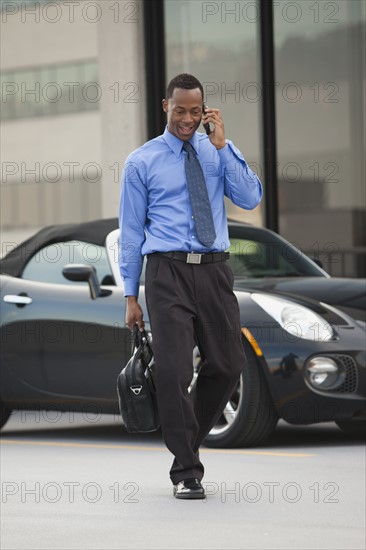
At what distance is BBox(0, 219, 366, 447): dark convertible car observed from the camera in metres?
8.47

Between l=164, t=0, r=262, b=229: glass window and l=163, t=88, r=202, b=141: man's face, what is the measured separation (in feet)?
28.2

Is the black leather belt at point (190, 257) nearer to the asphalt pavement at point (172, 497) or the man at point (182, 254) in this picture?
the man at point (182, 254)

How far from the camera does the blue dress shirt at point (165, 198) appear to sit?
6441 millimetres

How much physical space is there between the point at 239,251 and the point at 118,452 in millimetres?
1719

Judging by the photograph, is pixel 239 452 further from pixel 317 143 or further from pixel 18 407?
pixel 317 143

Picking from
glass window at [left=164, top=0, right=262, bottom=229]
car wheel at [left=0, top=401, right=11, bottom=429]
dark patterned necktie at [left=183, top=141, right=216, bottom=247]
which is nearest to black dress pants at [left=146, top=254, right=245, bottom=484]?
dark patterned necktie at [left=183, top=141, right=216, bottom=247]

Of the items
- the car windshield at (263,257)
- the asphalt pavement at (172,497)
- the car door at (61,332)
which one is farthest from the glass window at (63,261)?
the asphalt pavement at (172,497)

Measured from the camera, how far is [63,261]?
381 inches

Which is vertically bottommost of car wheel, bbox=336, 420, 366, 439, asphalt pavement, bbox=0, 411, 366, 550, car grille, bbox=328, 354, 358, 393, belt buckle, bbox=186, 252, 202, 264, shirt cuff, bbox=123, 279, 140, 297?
car wheel, bbox=336, 420, 366, 439

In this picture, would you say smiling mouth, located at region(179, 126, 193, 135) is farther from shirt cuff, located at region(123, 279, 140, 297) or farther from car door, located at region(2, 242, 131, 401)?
car door, located at region(2, 242, 131, 401)

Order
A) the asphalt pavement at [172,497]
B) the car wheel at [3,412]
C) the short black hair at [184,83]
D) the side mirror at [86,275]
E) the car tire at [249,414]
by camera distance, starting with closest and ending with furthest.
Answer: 1. the asphalt pavement at [172,497]
2. the short black hair at [184,83]
3. the car tire at [249,414]
4. the side mirror at [86,275]
5. the car wheel at [3,412]

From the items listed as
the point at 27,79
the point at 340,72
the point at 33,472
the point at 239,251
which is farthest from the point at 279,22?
the point at 33,472

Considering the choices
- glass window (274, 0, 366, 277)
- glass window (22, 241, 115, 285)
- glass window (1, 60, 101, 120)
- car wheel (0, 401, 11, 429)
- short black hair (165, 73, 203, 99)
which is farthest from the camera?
glass window (1, 60, 101, 120)

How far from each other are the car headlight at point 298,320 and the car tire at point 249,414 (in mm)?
244
